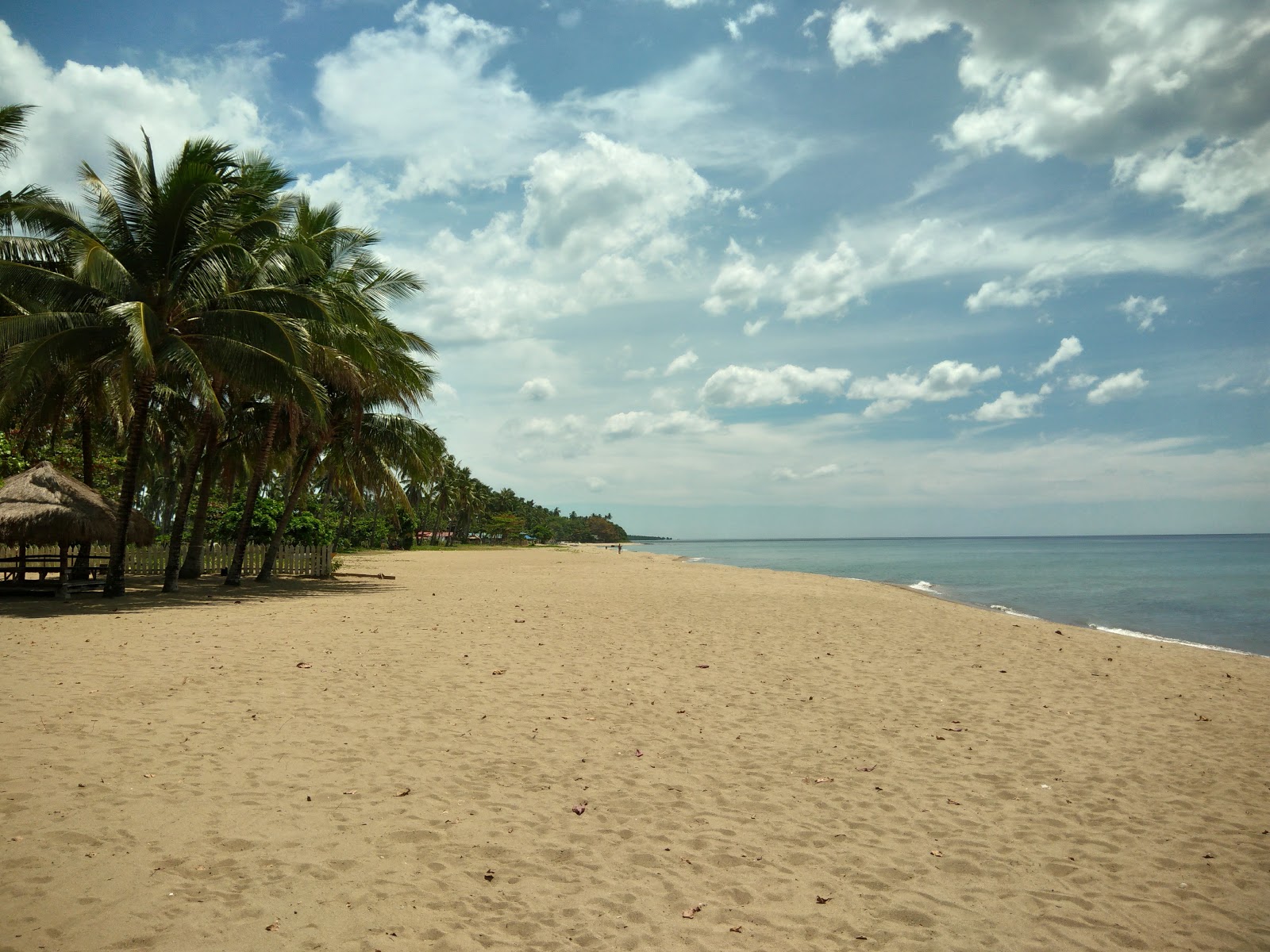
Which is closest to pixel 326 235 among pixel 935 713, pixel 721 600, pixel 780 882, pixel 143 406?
pixel 143 406

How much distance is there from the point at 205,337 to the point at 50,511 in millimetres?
4238

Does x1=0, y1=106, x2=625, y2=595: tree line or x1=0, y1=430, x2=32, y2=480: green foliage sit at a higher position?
x1=0, y1=106, x2=625, y2=595: tree line

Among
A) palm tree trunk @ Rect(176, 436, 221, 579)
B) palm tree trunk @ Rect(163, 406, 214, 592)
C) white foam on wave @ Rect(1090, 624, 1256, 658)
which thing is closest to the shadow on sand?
palm tree trunk @ Rect(176, 436, 221, 579)

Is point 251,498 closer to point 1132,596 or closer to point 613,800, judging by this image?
point 613,800

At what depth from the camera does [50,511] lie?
544 inches

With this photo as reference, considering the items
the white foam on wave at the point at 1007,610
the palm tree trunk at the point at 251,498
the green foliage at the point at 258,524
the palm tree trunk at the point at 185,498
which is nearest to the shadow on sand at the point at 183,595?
the palm tree trunk at the point at 251,498

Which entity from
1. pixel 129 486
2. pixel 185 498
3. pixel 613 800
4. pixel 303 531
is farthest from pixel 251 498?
pixel 613 800

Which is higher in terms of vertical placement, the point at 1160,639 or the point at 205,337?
the point at 205,337

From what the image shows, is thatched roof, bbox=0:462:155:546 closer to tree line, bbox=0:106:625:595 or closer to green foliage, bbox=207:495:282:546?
tree line, bbox=0:106:625:595

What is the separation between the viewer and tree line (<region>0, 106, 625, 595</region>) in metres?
13.5

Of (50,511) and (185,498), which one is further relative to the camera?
(185,498)

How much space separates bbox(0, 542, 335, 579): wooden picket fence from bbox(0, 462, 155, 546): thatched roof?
6.49m

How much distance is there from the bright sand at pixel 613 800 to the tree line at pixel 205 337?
6.05m

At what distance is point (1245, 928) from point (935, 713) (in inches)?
141
